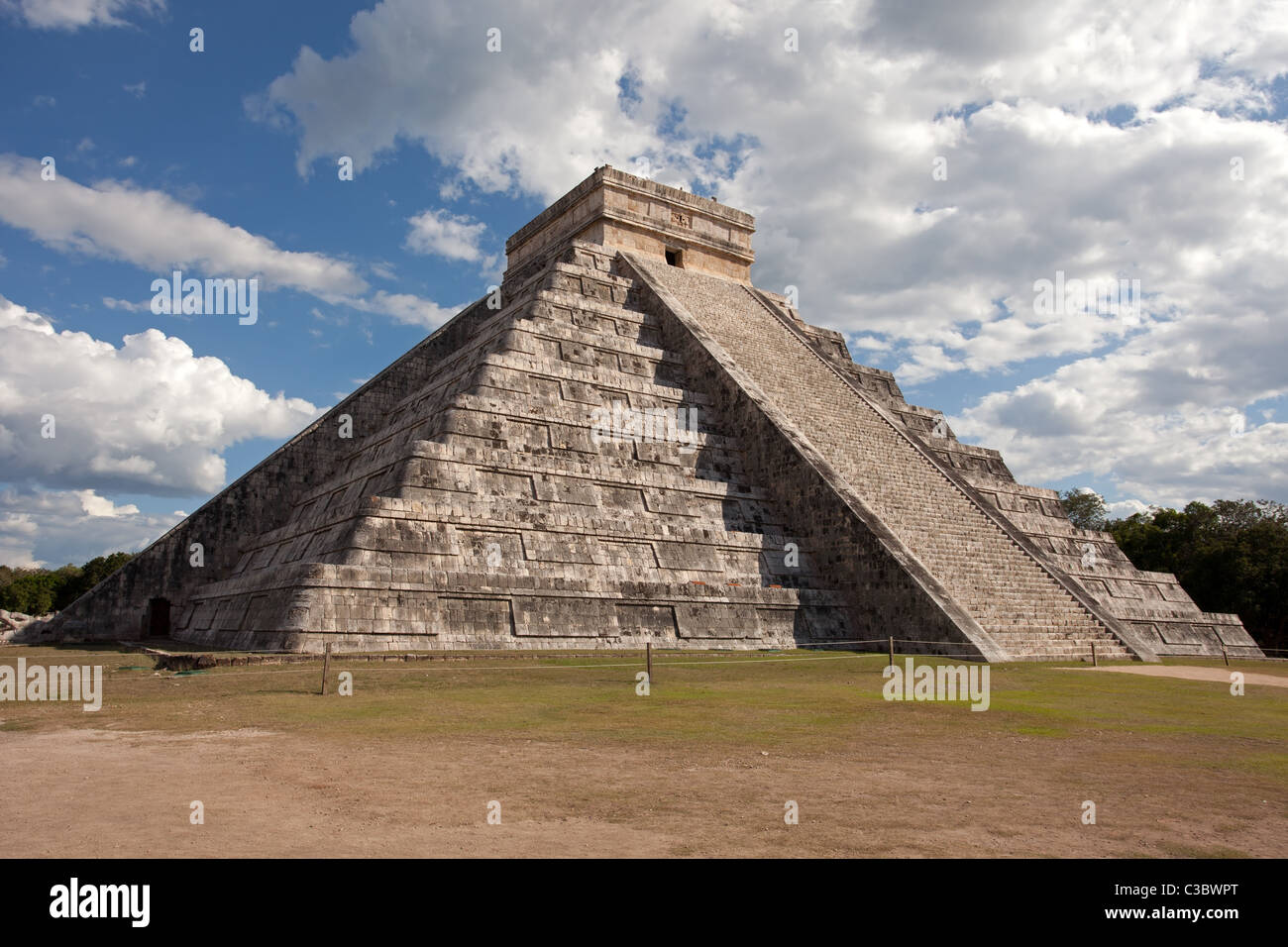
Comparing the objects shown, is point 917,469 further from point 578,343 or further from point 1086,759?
point 1086,759

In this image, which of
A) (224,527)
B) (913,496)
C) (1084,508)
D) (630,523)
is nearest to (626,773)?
(630,523)

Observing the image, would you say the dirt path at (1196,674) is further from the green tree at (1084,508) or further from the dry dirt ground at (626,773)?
the green tree at (1084,508)

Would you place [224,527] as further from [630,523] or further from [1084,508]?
[1084,508]

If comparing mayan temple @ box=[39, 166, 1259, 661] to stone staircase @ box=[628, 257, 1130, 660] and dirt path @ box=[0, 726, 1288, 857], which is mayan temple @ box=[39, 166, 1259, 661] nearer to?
stone staircase @ box=[628, 257, 1130, 660]

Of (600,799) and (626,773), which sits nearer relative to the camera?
(600,799)

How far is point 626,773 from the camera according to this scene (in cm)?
642

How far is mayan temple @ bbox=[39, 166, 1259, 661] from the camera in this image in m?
15.8

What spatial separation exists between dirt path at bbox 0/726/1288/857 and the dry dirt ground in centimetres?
2

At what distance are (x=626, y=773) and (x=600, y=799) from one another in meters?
0.84

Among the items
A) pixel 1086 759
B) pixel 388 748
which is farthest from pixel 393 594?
pixel 1086 759

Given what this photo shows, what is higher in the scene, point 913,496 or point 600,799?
point 913,496

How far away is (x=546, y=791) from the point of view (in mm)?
5801

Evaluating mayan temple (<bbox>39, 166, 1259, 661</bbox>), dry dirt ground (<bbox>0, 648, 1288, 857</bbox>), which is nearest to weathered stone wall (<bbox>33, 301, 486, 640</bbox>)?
mayan temple (<bbox>39, 166, 1259, 661</bbox>)

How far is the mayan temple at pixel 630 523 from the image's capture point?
15.8 m
